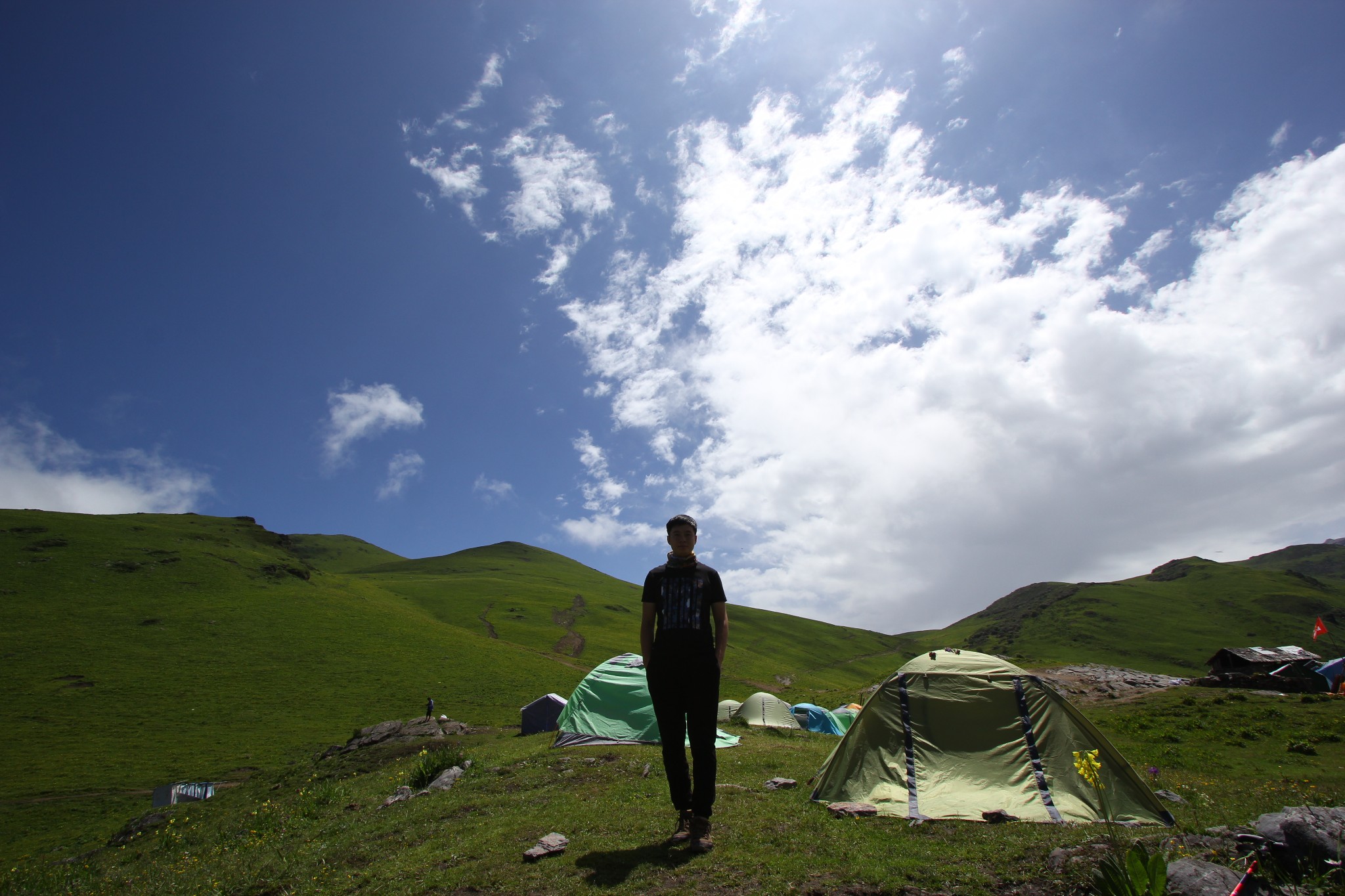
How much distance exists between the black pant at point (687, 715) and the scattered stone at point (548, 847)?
1575 mm

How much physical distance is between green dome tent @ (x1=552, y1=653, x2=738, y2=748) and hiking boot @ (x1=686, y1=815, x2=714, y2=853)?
13.5 m

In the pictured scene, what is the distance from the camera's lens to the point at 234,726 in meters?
46.5

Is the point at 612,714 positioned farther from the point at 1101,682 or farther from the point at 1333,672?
the point at 1333,672

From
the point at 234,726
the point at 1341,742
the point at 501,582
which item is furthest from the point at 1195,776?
the point at 501,582

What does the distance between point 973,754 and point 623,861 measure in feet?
21.1

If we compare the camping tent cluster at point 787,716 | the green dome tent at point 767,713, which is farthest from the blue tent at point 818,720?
the green dome tent at point 767,713

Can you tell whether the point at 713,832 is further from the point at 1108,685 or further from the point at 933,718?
the point at 1108,685

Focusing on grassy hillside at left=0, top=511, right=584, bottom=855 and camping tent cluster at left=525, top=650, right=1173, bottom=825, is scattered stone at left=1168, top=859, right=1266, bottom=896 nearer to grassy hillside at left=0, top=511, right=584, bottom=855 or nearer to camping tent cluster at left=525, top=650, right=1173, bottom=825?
camping tent cluster at left=525, top=650, right=1173, bottom=825

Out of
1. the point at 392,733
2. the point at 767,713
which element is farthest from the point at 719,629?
the point at 392,733

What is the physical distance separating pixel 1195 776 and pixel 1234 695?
20.8 metres

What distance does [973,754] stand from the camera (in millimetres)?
9656

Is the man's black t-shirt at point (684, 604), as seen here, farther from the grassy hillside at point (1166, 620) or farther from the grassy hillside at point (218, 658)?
the grassy hillside at point (1166, 620)

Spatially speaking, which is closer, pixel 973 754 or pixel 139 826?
pixel 973 754

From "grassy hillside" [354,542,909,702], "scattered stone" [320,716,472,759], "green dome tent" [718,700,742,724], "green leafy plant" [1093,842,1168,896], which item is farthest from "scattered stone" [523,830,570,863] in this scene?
"grassy hillside" [354,542,909,702]
